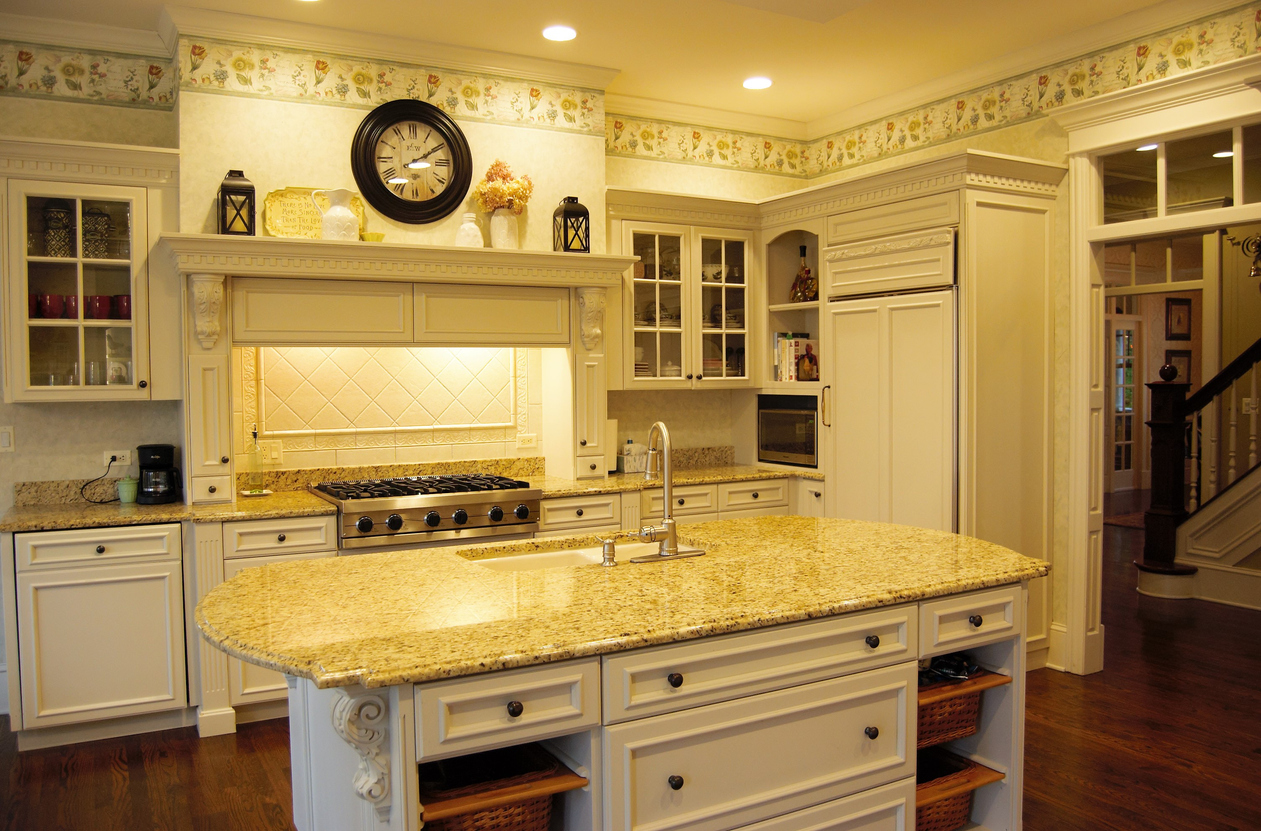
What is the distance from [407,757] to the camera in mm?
1652

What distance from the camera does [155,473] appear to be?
3777 millimetres

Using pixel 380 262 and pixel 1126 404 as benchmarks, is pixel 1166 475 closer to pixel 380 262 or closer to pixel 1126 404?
pixel 1126 404

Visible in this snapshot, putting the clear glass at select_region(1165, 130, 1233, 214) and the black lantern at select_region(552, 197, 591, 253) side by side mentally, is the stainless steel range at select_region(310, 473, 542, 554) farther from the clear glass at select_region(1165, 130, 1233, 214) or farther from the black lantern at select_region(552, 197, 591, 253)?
the clear glass at select_region(1165, 130, 1233, 214)

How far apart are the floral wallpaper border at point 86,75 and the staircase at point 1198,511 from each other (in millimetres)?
6147

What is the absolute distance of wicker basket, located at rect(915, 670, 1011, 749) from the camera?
2363 mm

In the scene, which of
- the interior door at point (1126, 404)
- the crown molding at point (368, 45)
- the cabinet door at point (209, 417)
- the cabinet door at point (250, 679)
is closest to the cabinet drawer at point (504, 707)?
the cabinet door at point (250, 679)

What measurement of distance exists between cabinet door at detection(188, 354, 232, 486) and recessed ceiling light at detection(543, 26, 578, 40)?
6.52 ft

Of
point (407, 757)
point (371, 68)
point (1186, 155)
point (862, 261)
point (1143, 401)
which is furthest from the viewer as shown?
point (1143, 401)

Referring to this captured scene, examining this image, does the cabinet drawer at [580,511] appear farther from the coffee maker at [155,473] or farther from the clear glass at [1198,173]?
the clear glass at [1198,173]

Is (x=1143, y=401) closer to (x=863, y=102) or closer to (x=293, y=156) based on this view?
(x=863, y=102)

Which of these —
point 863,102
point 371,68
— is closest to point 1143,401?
point 863,102

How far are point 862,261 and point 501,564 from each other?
268 centimetres

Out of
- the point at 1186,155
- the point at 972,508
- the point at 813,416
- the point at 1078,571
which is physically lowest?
the point at 1078,571

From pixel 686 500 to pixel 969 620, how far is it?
2306 millimetres
